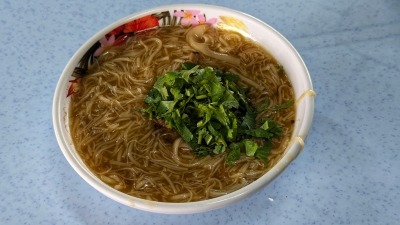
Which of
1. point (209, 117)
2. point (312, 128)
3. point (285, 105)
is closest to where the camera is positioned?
point (209, 117)

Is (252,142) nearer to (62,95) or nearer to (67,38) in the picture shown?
(62,95)

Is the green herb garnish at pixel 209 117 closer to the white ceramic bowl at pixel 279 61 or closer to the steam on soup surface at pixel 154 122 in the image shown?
the steam on soup surface at pixel 154 122

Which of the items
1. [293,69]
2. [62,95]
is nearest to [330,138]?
[293,69]

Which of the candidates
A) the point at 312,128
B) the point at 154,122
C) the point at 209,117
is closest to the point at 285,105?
the point at 312,128

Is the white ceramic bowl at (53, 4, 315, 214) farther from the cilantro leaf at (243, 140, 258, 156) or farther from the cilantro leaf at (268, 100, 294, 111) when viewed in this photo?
the cilantro leaf at (243, 140, 258, 156)

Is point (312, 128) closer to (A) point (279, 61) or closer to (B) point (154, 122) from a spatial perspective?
(A) point (279, 61)
